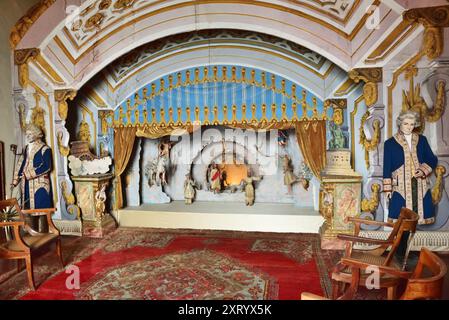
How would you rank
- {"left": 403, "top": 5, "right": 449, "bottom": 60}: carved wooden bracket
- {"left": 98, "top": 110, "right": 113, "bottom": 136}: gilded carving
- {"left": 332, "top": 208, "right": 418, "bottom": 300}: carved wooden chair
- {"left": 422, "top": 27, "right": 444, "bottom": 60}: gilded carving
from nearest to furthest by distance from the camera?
1. {"left": 332, "top": 208, "right": 418, "bottom": 300}: carved wooden chair
2. {"left": 403, "top": 5, "right": 449, "bottom": 60}: carved wooden bracket
3. {"left": 422, "top": 27, "right": 444, "bottom": 60}: gilded carving
4. {"left": 98, "top": 110, "right": 113, "bottom": 136}: gilded carving

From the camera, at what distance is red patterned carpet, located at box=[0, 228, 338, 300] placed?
361 centimetres

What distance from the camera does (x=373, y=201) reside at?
4.99 m

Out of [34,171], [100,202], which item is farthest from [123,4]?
[100,202]

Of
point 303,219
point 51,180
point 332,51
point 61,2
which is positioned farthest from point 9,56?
point 303,219

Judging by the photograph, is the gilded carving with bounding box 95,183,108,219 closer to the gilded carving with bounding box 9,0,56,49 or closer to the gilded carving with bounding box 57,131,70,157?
the gilded carving with bounding box 57,131,70,157

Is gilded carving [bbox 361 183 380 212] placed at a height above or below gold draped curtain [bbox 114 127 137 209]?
below

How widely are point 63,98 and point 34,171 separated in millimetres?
1418

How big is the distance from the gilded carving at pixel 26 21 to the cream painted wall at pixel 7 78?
0.18 m

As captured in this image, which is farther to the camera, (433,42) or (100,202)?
(100,202)

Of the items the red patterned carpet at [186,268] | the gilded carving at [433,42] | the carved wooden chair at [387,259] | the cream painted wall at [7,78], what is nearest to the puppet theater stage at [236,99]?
the gilded carving at [433,42]

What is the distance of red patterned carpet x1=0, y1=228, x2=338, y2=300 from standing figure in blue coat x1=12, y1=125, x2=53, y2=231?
2.99 feet

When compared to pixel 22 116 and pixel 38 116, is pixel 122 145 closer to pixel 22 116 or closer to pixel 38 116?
pixel 38 116

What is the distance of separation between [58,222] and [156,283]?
3227mm

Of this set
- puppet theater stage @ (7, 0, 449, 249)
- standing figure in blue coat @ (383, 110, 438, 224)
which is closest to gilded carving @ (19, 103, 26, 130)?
puppet theater stage @ (7, 0, 449, 249)
